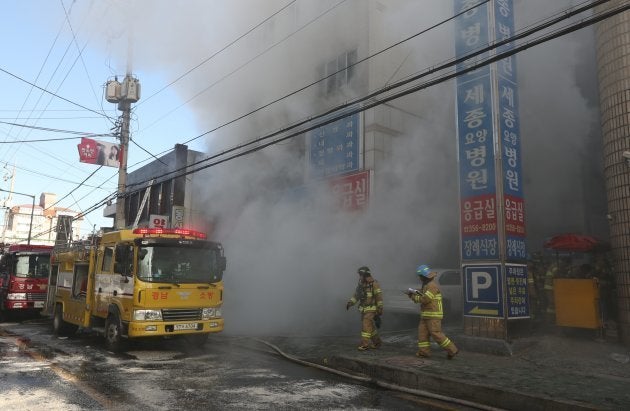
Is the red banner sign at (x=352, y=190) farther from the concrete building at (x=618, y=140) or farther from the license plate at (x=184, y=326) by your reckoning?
the concrete building at (x=618, y=140)

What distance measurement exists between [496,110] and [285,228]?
18.9ft

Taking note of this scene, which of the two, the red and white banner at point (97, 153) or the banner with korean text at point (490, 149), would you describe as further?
the red and white banner at point (97, 153)

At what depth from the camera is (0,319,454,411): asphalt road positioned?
409cm

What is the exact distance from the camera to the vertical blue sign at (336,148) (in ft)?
35.1

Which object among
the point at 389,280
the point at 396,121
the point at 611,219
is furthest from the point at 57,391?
the point at 396,121

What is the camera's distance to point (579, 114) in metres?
9.08

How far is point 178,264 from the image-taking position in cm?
712

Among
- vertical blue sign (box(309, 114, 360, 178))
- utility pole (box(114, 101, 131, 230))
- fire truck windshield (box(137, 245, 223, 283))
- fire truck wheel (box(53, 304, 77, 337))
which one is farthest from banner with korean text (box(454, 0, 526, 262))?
utility pole (box(114, 101, 131, 230))

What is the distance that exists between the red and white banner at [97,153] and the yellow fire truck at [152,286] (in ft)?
20.0

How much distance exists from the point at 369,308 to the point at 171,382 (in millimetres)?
2847

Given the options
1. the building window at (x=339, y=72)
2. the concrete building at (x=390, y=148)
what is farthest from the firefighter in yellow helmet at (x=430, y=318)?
the building window at (x=339, y=72)

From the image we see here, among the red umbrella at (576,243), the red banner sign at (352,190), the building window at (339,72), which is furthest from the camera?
the building window at (339,72)

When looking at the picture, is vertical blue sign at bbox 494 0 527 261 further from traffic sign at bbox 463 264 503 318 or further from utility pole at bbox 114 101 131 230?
utility pole at bbox 114 101 131 230

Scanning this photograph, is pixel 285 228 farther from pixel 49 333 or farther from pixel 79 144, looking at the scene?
pixel 79 144
